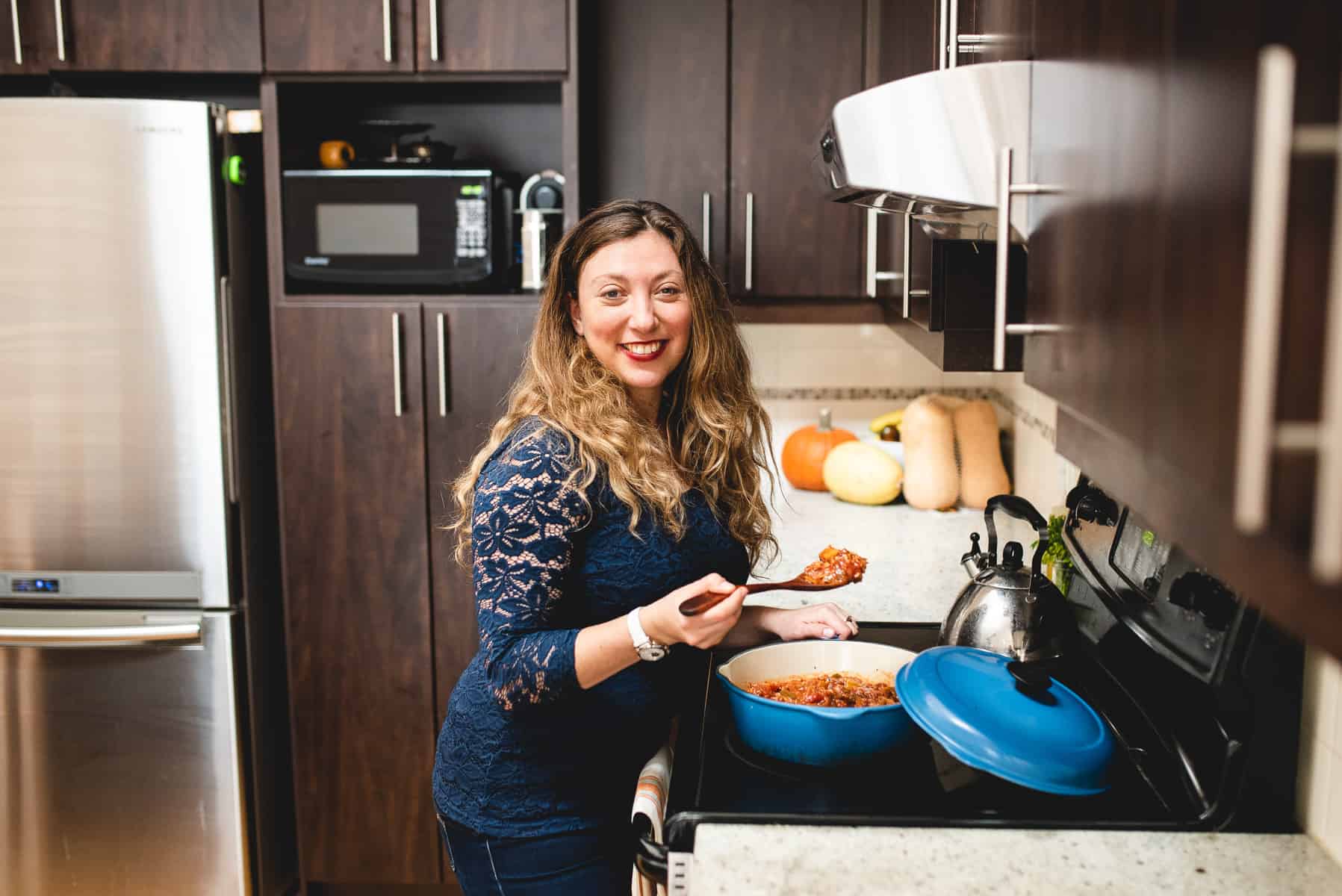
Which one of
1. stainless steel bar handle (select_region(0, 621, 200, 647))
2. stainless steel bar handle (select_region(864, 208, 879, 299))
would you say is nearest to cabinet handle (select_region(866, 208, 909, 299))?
stainless steel bar handle (select_region(864, 208, 879, 299))

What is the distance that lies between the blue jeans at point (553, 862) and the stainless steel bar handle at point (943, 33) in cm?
116

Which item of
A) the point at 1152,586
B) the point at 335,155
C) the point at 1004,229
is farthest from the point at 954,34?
the point at 335,155

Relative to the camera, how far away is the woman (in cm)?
Answer: 137

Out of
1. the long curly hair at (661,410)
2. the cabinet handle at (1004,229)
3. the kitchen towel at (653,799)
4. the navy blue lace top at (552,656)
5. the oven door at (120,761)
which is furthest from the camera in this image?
the oven door at (120,761)

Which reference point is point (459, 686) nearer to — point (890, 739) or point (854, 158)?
point (890, 739)

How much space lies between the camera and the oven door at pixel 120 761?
2.54 metres

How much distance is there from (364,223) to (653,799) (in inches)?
67.8

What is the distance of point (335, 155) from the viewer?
103 inches

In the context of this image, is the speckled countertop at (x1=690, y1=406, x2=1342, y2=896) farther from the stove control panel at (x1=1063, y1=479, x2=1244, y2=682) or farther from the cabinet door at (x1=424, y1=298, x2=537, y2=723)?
the cabinet door at (x1=424, y1=298, x2=537, y2=723)

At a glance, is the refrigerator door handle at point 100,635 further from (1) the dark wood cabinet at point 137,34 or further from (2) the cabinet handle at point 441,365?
(1) the dark wood cabinet at point 137,34

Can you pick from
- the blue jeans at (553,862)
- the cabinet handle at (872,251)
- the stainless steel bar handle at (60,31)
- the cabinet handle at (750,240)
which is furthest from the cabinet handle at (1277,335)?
the stainless steel bar handle at (60,31)

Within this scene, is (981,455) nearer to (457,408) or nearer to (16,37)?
(457,408)

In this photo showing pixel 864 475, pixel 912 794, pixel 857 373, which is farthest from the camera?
pixel 857 373

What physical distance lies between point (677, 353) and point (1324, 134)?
1165 mm
